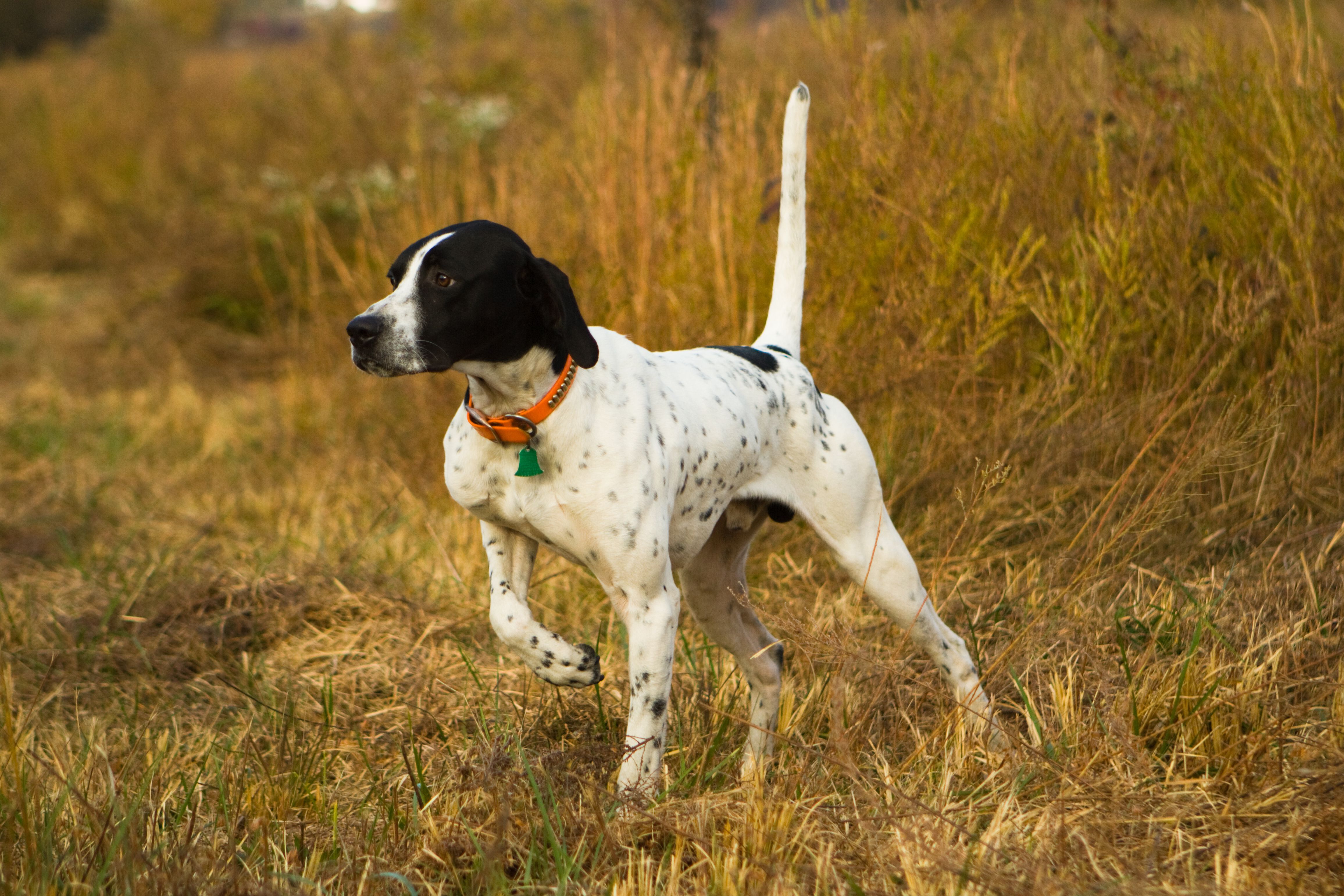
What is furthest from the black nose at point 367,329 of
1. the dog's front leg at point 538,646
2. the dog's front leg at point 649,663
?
the dog's front leg at point 649,663

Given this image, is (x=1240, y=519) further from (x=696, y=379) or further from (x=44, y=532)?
(x=44, y=532)

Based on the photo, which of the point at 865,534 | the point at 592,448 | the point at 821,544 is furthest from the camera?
the point at 821,544

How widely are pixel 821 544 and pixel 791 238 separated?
1.26 metres

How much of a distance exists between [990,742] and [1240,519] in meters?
1.56

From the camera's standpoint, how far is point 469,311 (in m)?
2.50

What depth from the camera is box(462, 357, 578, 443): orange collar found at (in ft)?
8.41

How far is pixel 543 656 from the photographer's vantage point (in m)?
2.65

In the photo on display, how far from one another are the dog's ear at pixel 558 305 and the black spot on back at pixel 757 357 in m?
0.60

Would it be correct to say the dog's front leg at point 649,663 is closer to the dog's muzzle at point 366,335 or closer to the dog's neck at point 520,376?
the dog's neck at point 520,376

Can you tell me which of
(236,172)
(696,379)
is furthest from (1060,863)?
(236,172)

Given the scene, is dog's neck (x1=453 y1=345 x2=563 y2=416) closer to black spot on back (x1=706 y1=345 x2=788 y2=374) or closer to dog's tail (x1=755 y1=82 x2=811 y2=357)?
black spot on back (x1=706 y1=345 x2=788 y2=374)

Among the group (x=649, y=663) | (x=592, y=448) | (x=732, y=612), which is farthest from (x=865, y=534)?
(x=592, y=448)

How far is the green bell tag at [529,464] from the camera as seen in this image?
2551 mm

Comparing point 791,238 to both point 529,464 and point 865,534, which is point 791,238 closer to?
point 865,534
